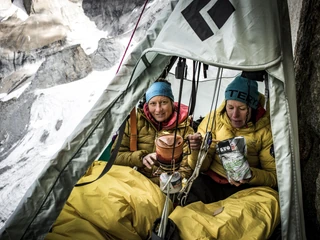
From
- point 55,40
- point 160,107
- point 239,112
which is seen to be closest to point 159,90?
point 160,107

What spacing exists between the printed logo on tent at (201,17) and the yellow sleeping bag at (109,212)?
740mm

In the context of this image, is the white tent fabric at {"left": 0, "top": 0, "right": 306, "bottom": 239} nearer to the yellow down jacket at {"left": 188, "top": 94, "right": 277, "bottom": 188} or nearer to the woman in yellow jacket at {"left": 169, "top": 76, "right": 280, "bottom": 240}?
the woman in yellow jacket at {"left": 169, "top": 76, "right": 280, "bottom": 240}

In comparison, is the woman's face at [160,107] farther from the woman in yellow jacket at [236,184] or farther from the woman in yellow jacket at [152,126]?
the woman in yellow jacket at [236,184]

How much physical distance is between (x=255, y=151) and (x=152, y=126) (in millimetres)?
585

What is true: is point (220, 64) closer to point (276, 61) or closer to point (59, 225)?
point (276, 61)

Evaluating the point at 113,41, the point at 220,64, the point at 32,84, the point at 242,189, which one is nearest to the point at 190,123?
the point at 242,189

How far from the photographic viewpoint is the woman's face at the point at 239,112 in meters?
1.61

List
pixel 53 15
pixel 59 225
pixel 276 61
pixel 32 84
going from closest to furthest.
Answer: pixel 276 61 → pixel 59 225 → pixel 32 84 → pixel 53 15

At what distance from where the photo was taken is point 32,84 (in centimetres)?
520

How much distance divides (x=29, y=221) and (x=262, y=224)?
894mm

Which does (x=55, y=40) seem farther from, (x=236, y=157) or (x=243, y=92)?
(x=236, y=157)

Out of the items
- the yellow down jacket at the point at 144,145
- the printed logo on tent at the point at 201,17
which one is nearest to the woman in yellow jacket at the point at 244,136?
the yellow down jacket at the point at 144,145

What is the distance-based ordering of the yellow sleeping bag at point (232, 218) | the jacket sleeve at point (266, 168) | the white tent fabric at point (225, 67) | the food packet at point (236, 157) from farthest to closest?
the jacket sleeve at point (266, 168)
the food packet at point (236, 157)
the yellow sleeping bag at point (232, 218)
the white tent fabric at point (225, 67)

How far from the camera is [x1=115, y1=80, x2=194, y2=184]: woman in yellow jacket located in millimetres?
1736
